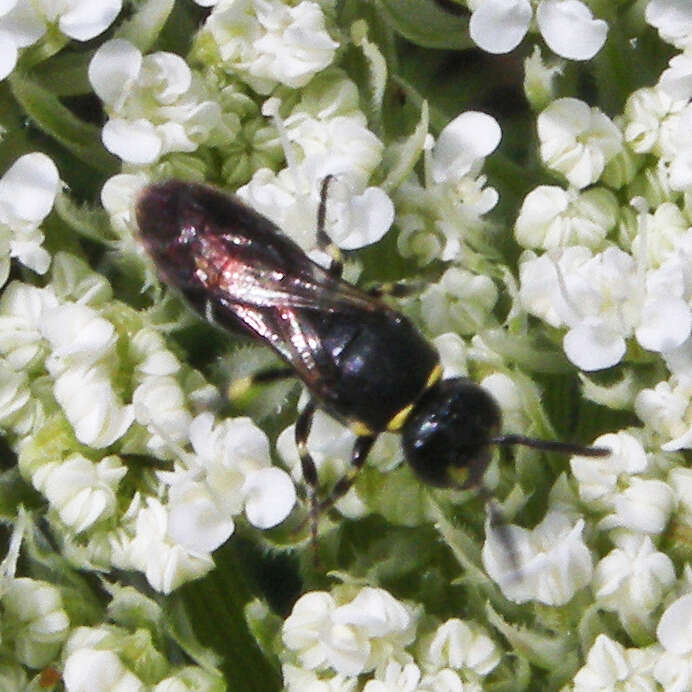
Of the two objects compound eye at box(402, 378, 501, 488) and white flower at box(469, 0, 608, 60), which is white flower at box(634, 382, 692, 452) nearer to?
compound eye at box(402, 378, 501, 488)

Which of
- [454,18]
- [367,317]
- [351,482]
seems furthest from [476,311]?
[454,18]

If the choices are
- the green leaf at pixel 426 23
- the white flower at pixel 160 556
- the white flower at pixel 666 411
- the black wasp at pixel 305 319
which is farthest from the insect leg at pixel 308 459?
the green leaf at pixel 426 23

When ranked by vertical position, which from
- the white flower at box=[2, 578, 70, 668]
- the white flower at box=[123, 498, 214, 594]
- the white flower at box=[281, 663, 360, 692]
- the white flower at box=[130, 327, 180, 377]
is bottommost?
the white flower at box=[281, 663, 360, 692]

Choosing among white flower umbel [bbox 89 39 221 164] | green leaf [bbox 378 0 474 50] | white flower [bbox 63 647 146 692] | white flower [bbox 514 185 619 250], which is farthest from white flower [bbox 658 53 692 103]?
white flower [bbox 63 647 146 692]

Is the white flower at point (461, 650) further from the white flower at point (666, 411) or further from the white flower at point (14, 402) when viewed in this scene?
the white flower at point (14, 402)

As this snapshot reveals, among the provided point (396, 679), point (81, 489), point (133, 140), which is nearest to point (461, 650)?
point (396, 679)
